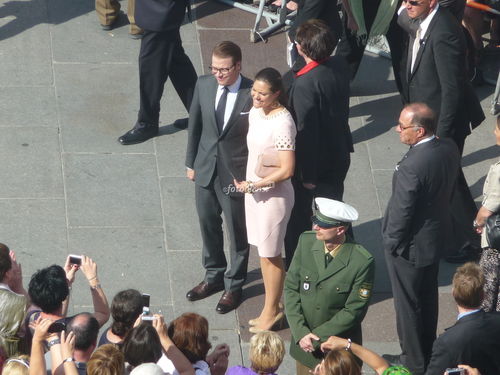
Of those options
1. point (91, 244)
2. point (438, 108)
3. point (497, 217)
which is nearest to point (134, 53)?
point (91, 244)

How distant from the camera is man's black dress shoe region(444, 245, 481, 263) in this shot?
8859mm

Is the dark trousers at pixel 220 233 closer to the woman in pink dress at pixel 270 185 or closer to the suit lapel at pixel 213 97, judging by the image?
the woman in pink dress at pixel 270 185

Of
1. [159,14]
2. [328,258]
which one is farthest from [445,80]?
[159,14]

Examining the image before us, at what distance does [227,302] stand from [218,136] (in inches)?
50.4

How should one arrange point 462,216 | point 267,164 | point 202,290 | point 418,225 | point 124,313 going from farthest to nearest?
point 462,216, point 202,290, point 267,164, point 418,225, point 124,313

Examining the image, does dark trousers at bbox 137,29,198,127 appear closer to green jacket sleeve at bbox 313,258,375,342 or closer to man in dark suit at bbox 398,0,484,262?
man in dark suit at bbox 398,0,484,262

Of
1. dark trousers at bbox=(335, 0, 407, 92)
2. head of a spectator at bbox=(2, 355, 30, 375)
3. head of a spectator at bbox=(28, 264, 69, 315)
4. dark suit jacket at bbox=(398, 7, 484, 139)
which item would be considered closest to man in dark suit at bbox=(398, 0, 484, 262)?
dark suit jacket at bbox=(398, 7, 484, 139)

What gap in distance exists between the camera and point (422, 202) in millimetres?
7262

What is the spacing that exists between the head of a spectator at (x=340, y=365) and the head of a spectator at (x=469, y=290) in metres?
0.98

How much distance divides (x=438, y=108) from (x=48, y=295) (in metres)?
3.68

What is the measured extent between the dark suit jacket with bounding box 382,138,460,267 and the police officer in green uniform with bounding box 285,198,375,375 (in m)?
0.45

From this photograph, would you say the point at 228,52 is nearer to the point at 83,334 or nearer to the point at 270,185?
the point at 270,185

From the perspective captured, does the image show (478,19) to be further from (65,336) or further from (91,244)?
(65,336)

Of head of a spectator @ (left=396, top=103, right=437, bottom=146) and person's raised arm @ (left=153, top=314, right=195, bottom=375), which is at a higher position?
head of a spectator @ (left=396, top=103, right=437, bottom=146)
